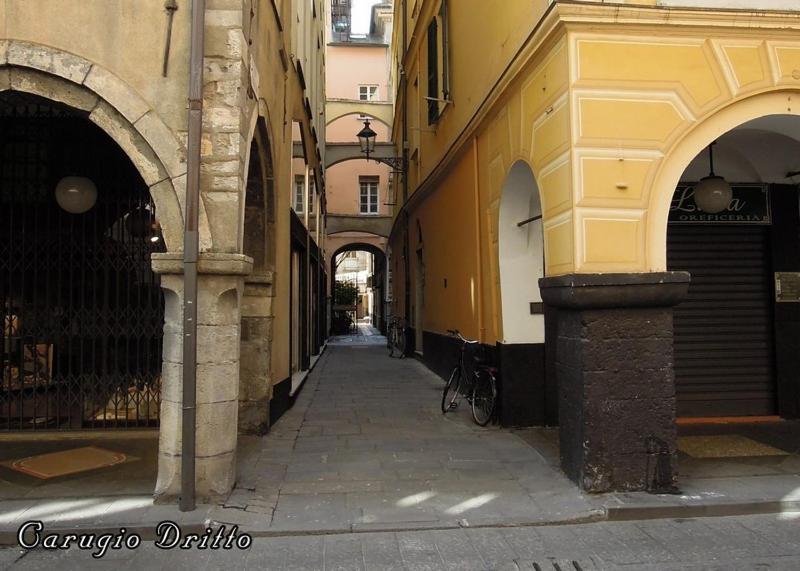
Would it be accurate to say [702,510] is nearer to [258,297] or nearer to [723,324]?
[723,324]

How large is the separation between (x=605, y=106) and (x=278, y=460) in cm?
453

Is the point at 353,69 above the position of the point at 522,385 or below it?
above

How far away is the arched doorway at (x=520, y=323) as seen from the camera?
7160 mm

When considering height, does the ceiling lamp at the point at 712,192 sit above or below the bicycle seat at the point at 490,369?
above

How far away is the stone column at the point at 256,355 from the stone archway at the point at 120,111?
217 centimetres

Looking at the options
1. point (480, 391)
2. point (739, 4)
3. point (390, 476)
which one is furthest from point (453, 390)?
point (739, 4)

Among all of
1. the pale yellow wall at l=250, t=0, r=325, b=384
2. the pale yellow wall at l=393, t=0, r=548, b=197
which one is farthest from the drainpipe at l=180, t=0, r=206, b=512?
Result: the pale yellow wall at l=393, t=0, r=548, b=197

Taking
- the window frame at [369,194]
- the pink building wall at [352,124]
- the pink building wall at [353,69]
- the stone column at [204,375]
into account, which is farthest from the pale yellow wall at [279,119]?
the pink building wall at [353,69]

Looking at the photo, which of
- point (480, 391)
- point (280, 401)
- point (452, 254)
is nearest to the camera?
point (480, 391)

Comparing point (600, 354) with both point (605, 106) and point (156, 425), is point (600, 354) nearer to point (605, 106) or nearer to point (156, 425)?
point (605, 106)

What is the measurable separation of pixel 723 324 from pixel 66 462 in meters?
7.87

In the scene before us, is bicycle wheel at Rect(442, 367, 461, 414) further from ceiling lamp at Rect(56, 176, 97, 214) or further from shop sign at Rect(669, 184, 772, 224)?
ceiling lamp at Rect(56, 176, 97, 214)

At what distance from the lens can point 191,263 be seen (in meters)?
4.50

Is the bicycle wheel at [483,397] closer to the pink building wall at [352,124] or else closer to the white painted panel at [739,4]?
the white painted panel at [739,4]
